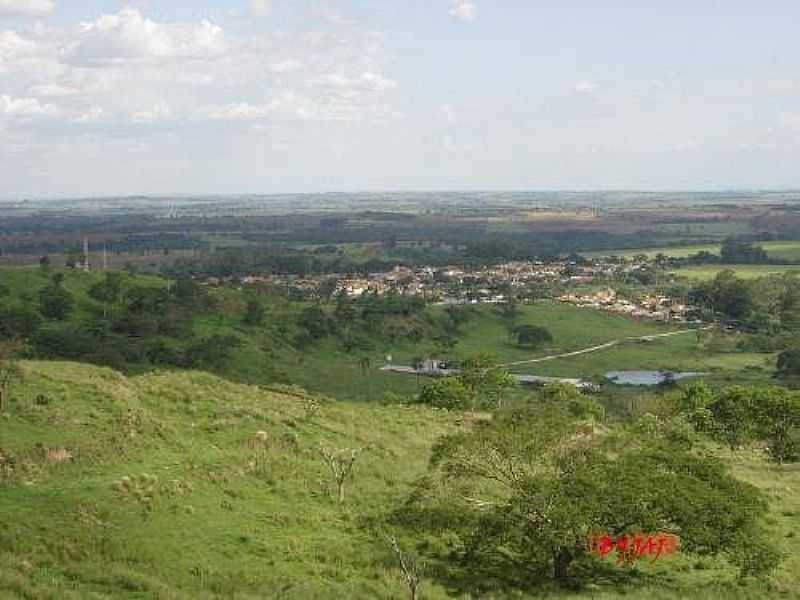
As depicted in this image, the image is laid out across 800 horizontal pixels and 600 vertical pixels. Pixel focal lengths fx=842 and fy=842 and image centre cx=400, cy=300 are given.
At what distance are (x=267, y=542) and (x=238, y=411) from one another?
13.4 metres

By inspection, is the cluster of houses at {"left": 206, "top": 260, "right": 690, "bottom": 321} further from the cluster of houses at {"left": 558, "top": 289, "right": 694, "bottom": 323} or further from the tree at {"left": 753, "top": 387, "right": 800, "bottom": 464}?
the tree at {"left": 753, "top": 387, "right": 800, "bottom": 464}

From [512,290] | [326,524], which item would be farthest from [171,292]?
[326,524]

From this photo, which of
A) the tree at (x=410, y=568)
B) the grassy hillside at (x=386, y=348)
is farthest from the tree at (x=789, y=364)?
the tree at (x=410, y=568)

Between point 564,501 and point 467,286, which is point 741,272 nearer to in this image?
point 467,286

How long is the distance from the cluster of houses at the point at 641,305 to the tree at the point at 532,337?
3016 cm

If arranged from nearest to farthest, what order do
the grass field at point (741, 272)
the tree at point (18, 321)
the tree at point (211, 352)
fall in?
the tree at point (18, 321)
the tree at point (211, 352)
the grass field at point (741, 272)

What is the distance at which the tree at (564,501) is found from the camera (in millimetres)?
21609

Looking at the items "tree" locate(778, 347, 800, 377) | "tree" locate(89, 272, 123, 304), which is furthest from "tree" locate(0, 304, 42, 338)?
"tree" locate(778, 347, 800, 377)

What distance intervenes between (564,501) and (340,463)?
476 inches

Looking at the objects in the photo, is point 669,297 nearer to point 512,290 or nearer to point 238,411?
point 512,290

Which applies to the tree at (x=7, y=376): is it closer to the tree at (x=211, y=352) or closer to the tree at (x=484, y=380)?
the tree at (x=484, y=380)

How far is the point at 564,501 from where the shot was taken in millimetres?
21547

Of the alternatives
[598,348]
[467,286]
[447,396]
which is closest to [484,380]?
[447,396]

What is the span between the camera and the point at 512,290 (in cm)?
17225
